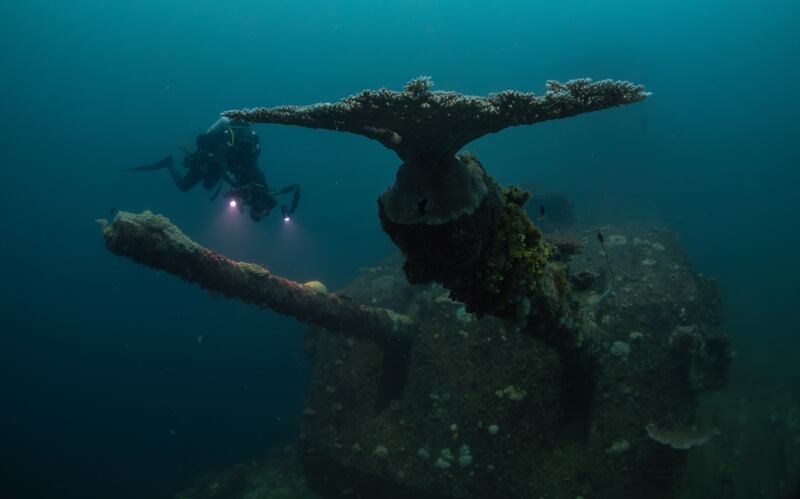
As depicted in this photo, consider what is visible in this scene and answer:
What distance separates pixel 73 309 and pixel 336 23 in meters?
81.6

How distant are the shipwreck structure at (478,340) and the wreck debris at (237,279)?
2 cm

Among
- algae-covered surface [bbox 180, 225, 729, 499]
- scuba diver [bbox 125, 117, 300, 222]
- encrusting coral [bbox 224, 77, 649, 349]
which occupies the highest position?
scuba diver [bbox 125, 117, 300, 222]

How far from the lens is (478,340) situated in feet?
25.0

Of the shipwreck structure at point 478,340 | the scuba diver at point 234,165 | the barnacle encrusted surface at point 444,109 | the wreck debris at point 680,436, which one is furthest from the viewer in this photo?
the scuba diver at point 234,165

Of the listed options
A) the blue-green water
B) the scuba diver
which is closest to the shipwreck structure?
the scuba diver

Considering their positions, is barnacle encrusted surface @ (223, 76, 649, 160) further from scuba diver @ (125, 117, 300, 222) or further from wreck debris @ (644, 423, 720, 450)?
A: scuba diver @ (125, 117, 300, 222)

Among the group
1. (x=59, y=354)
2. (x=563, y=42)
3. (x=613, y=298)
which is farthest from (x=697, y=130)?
(x=59, y=354)

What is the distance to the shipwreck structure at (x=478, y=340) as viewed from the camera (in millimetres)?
2605

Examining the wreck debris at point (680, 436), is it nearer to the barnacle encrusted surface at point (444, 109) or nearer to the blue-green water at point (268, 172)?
the blue-green water at point (268, 172)

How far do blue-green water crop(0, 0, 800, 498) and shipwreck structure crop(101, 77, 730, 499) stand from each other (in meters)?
4.44

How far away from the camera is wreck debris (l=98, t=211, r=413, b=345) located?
18.0 feet

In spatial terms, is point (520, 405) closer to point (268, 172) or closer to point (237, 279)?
point (237, 279)

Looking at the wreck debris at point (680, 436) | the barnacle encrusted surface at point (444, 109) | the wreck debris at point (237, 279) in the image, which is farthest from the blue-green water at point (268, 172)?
the barnacle encrusted surface at point (444, 109)

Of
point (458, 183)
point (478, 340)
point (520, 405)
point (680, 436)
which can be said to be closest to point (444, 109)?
point (458, 183)
